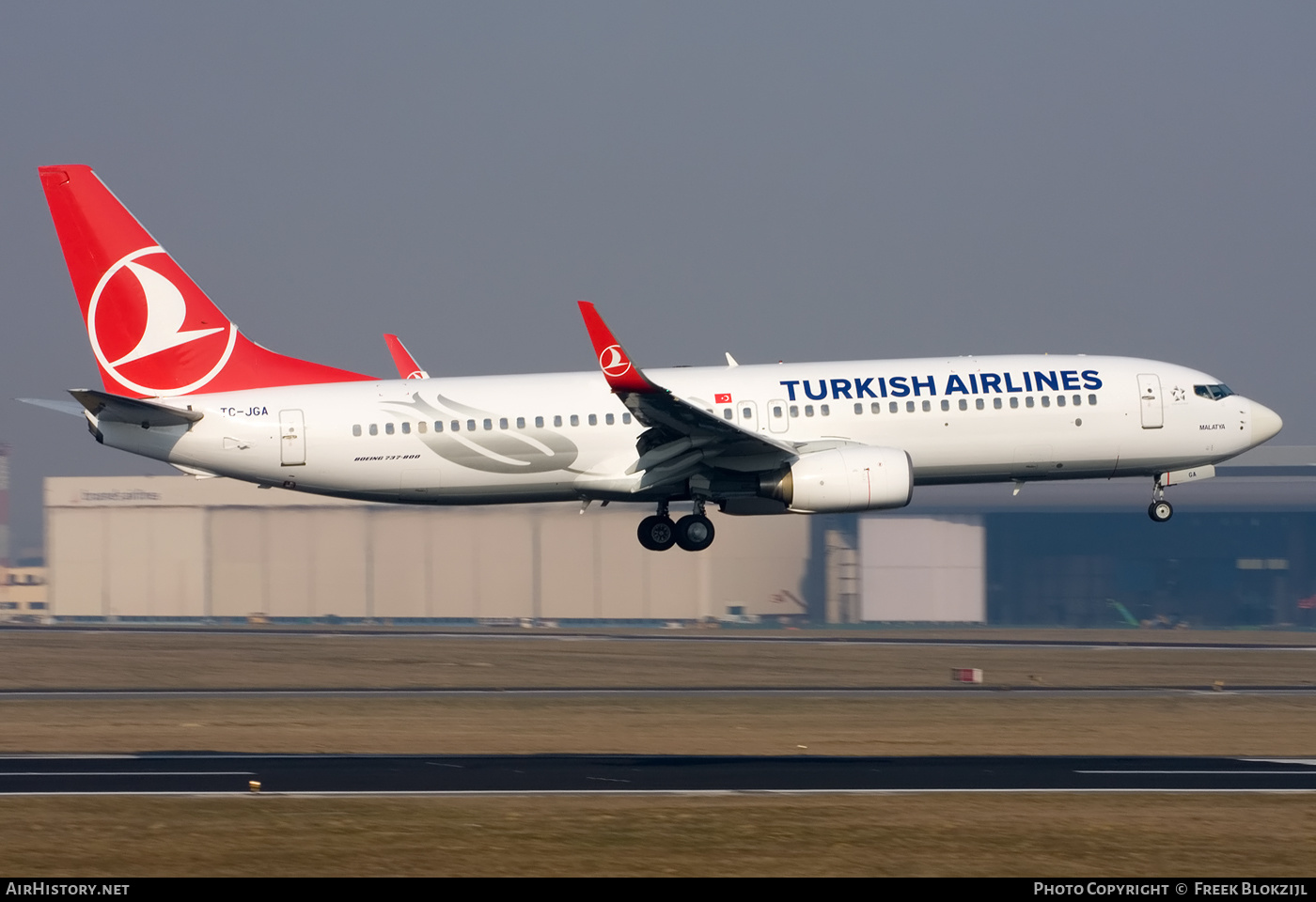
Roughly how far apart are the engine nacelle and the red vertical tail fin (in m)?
13.5

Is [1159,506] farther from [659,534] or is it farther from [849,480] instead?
[659,534]

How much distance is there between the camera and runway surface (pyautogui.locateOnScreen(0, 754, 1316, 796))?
2423cm

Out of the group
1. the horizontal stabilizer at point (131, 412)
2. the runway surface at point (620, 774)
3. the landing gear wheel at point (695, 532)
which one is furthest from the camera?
the landing gear wheel at point (695, 532)

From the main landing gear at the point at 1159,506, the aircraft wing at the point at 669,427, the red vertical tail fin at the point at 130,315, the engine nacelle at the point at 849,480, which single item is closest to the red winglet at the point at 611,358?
the aircraft wing at the point at 669,427

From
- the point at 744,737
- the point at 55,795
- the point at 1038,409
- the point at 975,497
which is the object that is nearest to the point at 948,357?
the point at 1038,409

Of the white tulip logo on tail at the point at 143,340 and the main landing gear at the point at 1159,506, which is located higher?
the white tulip logo on tail at the point at 143,340

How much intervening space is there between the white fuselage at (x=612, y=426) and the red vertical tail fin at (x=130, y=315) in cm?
92

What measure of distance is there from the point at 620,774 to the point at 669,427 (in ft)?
46.9

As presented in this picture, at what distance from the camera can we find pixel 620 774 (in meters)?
25.9

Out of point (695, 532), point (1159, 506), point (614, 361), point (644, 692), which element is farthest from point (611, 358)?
point (1159, 506)

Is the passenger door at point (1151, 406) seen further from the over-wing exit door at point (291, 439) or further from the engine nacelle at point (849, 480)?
the over-wing exit door at point (291, 439)

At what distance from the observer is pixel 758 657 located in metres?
54.3

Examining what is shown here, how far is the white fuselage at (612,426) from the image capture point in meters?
39.8

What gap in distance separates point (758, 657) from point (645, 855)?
3600 cm
